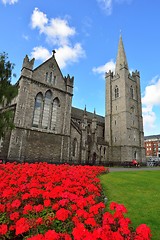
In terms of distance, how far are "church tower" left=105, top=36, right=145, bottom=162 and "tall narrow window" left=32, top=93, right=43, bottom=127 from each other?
25.7 meters

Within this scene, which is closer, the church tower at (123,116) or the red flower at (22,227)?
the red flower at (22,227)

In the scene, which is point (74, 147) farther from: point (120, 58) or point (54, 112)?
point (120, 58)

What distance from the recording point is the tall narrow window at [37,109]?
26995mm

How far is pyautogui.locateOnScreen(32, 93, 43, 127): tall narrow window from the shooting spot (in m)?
27.0

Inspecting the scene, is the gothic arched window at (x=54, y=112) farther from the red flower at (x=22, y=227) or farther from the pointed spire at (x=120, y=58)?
the pointed spire at (x=120, y=58)

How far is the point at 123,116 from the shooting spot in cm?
4566

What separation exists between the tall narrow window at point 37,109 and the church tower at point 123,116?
84.3 feet

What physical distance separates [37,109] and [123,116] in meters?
26.7

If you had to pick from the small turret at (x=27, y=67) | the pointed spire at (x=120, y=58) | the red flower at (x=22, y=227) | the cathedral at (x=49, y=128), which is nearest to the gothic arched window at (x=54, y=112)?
the cathedral at (x=49, y=128)

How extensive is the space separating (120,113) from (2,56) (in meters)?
37.0

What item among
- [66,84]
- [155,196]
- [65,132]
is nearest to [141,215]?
[155,196]

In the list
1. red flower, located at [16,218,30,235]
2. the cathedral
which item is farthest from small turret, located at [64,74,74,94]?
red flower, located at [16,218,30,235]

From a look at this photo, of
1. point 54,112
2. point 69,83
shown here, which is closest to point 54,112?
point 54,112

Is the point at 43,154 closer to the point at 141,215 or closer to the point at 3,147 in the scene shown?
the point at 3,147
